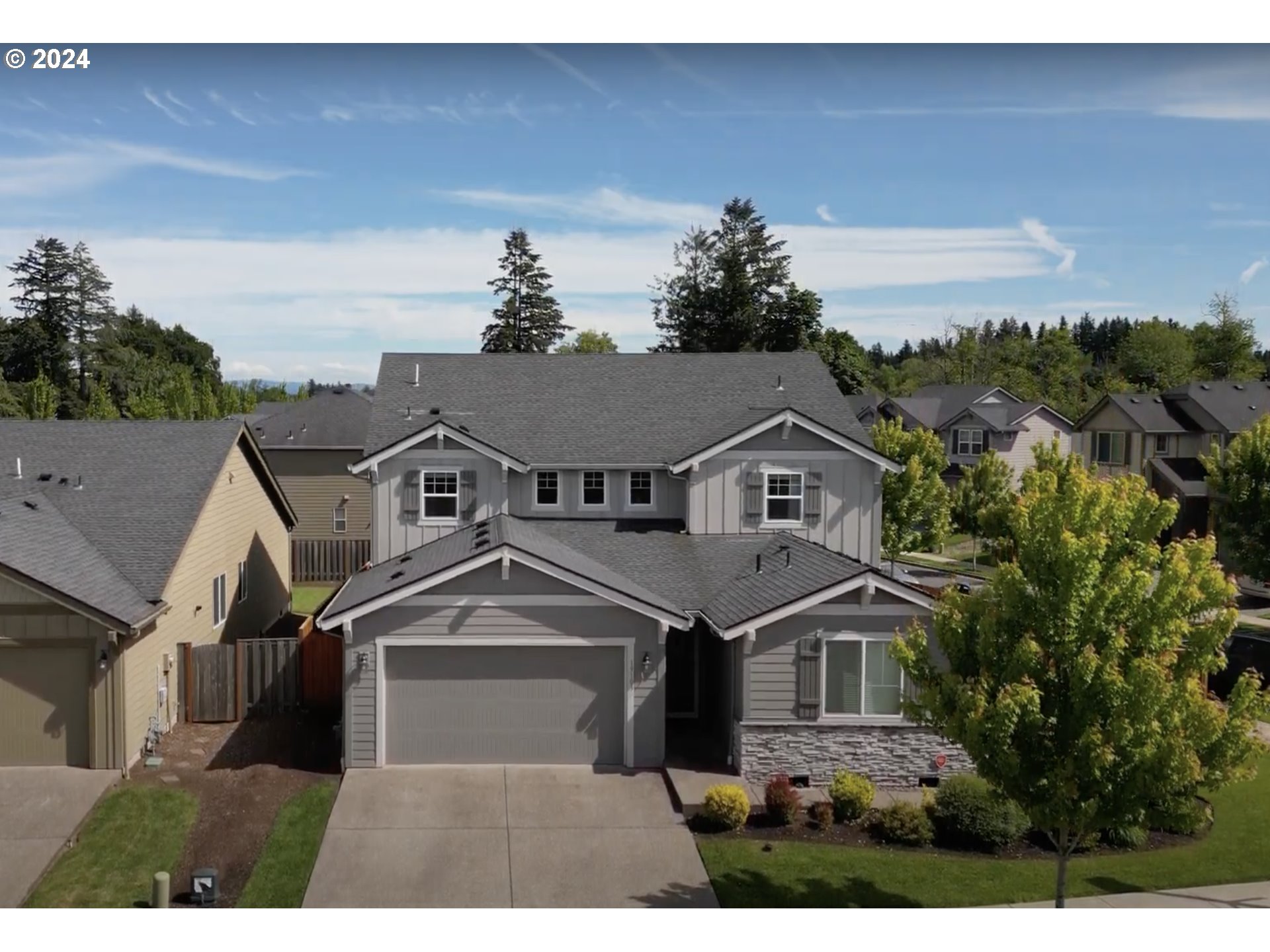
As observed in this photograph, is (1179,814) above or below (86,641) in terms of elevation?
below

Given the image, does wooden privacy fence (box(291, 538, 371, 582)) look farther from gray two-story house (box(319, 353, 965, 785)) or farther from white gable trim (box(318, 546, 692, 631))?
white gable trim (box(318, 546, 692, 631))

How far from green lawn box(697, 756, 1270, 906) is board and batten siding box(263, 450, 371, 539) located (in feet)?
92.2

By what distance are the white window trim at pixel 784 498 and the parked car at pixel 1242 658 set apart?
32.5 feet

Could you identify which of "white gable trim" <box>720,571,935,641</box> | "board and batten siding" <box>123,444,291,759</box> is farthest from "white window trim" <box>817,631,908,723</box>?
"board and batten siding" <box>123,444,291,759</box>

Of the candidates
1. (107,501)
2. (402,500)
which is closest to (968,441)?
(402,500)

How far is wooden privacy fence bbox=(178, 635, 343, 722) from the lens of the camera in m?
20.4

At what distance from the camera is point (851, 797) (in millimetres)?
16203

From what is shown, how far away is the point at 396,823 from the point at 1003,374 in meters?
86.4

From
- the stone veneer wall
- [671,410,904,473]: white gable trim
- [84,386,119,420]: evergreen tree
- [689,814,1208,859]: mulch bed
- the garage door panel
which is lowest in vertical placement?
[689,814,1208,859]: mulch bed

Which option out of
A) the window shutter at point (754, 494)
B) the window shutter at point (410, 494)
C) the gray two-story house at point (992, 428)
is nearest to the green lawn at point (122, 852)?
the window shutter at point (410, 494)

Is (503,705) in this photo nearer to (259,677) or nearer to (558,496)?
(259,677)

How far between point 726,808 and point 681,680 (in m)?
5.20

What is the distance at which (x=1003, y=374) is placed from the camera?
93.0m

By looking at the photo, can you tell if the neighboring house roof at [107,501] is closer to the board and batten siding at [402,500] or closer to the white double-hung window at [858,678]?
the board and batten siding at [402,500]
